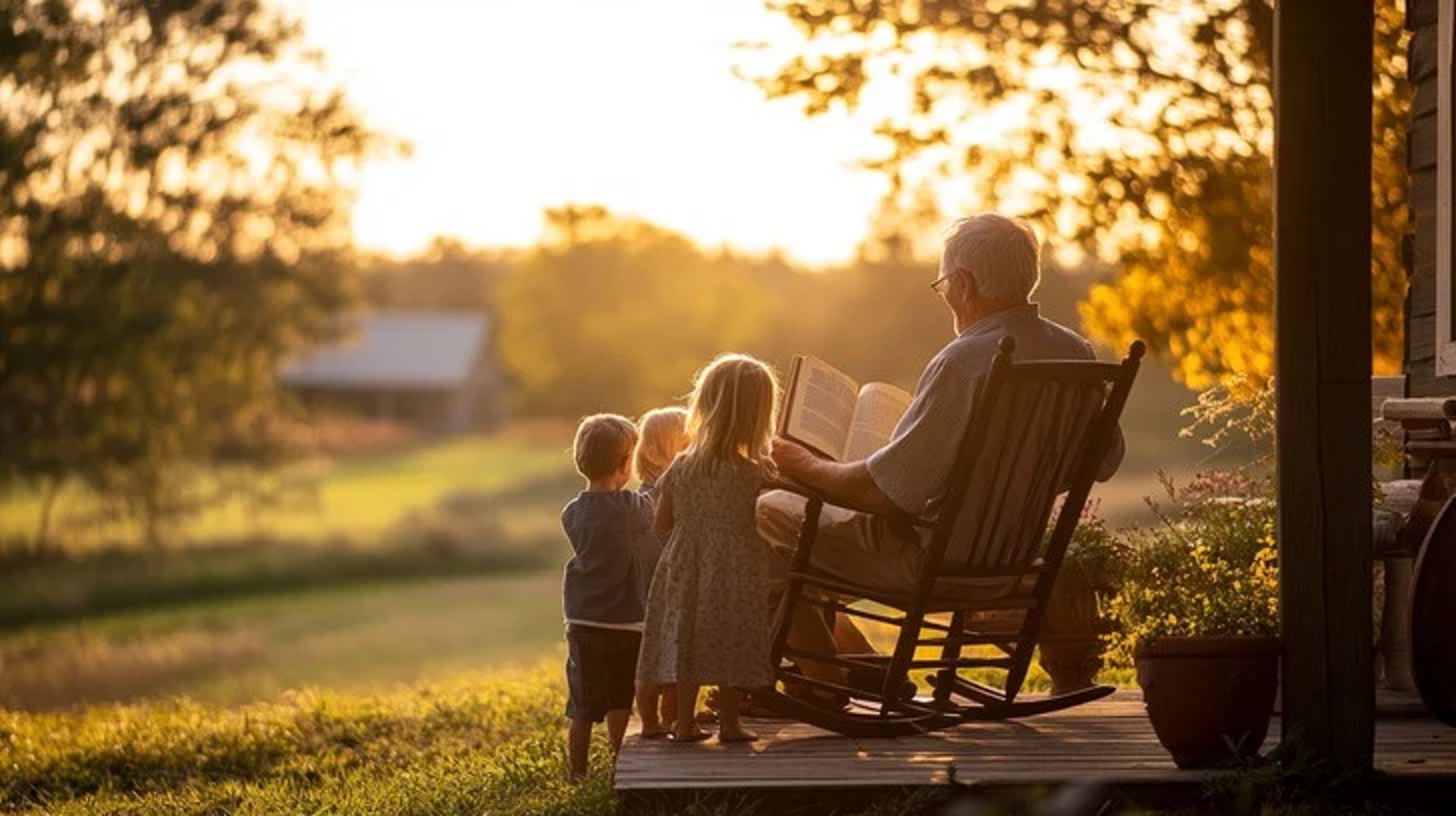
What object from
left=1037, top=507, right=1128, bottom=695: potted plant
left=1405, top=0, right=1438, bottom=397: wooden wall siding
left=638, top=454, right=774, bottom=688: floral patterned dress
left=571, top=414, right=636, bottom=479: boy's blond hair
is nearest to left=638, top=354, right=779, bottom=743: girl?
left=638, top=454, right=774, bottom=688: floral patterned dress

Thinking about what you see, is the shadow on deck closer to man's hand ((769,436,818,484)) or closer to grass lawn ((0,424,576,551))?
man's hand ((769,436,818,484))

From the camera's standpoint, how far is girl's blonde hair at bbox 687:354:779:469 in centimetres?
597

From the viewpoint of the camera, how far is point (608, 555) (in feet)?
20.8

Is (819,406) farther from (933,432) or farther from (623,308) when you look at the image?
(623,308)

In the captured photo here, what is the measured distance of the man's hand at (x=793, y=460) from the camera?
6000 millimetres

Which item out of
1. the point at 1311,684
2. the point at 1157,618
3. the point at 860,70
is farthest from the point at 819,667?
the point at 860,70

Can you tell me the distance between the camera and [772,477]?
6090 millimetres

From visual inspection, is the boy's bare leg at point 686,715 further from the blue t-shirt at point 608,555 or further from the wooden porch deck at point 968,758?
the blue t-shirt at point 608,555

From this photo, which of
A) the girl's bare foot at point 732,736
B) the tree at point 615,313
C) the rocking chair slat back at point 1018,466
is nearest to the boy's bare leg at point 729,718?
the girl's bare foot at point 732,736

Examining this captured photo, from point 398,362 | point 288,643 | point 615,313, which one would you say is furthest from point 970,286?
point 398,362

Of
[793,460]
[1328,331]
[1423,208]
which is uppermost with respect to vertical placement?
[1423,208]

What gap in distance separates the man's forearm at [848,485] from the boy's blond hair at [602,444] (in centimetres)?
55

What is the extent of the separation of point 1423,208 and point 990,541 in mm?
2819

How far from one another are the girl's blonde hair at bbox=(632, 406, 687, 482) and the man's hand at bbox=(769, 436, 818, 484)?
0.48 metres
